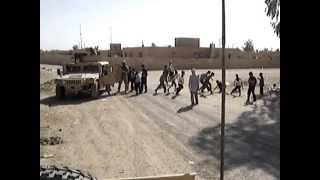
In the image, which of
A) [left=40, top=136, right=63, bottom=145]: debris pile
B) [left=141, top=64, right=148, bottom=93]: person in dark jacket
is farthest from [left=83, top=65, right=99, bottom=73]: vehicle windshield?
[left=40, top=136, right=63, bottom=145]: debris pile

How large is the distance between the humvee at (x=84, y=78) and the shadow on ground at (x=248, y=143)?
906 cm

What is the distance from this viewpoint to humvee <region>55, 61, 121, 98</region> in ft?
79.5

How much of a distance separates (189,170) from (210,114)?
9.07 m

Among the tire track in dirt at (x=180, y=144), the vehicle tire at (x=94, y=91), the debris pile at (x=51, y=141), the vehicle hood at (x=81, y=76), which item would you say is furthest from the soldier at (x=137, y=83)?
the debris pile at (x=51, y=141)

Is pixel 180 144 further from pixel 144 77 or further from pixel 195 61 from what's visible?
pixel 195 61

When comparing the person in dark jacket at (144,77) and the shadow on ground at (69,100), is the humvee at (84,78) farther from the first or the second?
the person in dark jacket at (144,77)

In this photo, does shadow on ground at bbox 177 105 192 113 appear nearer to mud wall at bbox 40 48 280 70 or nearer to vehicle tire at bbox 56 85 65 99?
vehicle tire at bbox 56 85 65 99

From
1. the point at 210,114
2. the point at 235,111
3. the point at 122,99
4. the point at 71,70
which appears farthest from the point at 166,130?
the point at 71,70

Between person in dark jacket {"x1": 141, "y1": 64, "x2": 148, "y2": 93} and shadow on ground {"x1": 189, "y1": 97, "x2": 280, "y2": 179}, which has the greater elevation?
person in dark jacket {"x1": 141, "y1": 64, "x2": 148, "y2": 93}

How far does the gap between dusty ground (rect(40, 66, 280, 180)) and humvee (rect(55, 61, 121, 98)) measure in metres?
1.56

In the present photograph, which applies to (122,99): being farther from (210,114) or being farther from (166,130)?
(166,130)

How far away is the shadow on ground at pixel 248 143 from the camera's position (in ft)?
33.1
